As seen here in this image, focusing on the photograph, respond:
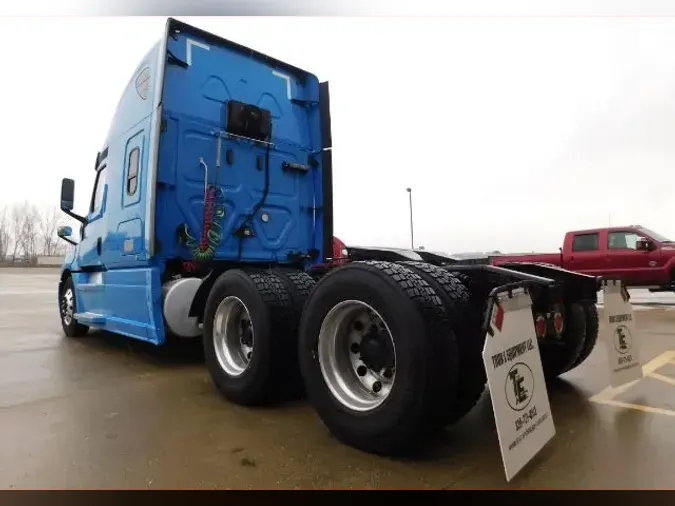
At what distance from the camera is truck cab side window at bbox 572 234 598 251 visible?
1270cm

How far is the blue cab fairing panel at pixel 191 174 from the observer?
4.48 meters

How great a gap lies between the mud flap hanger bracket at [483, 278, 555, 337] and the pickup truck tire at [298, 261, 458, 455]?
0.78ft

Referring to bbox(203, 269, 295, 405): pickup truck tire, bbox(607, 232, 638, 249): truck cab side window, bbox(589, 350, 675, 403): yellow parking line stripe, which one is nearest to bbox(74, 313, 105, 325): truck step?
bbox(203, 269, 295, 405): pickup truck tire

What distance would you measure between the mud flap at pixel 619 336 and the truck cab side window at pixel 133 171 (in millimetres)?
4397

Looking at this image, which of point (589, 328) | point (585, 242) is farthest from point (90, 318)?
point (585, 242)

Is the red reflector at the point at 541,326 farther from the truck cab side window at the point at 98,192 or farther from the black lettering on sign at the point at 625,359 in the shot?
the truck cab side window at the point at 98,192

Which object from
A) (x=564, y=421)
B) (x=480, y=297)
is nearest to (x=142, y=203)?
(x=480, y=297)

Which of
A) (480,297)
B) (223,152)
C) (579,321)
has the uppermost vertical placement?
(223,152)

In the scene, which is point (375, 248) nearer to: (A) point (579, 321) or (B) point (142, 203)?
(A) point (579, 321)

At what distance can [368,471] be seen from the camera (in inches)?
89.1

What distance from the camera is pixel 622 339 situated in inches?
136

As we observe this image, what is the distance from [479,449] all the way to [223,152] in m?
3.72

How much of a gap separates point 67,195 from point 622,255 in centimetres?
1264

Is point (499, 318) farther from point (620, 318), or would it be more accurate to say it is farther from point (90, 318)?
point (90, 318)
